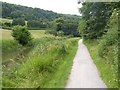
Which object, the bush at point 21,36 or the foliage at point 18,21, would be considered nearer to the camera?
the bush at point 21,36

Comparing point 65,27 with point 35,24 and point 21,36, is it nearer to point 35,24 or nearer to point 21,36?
point 35,24

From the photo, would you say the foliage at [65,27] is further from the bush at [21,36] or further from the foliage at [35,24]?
the bush at [21,36]

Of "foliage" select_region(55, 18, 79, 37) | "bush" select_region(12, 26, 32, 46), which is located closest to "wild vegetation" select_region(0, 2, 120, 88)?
"bush" select_region(12, 26, 32, 46)

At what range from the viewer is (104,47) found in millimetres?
20625

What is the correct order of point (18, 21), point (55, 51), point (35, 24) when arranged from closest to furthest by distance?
1. point (55, 51)
2. point (18, 21)
3. point (35, 24)

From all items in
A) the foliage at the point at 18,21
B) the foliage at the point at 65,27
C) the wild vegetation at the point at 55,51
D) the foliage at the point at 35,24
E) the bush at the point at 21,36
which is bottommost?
the foliage at the point at 65,27

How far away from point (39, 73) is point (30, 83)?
1935 millimetres

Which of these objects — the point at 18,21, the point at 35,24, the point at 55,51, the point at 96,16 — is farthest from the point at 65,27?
the point at 55,51

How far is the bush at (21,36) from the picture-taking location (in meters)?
53.4

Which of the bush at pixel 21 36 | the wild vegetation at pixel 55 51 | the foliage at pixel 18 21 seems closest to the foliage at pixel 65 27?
the wild vegetation at pixel 55 51

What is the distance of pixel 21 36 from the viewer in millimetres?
54031

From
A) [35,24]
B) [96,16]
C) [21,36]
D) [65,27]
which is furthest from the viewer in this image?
[65,27]

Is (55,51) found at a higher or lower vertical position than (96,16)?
lower

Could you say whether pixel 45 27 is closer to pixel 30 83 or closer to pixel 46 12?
pixel 46 12
